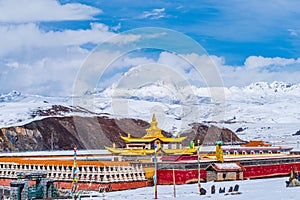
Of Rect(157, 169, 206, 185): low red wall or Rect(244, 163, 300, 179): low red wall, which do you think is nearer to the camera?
Rect(157, 169, 206, 185): low red wall

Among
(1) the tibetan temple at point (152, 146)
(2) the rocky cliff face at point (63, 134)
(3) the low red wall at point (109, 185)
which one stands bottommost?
(3) the low red wall at point (109, 185)

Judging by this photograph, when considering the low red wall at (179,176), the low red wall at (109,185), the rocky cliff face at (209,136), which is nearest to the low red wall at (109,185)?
the low red wall at (109,185)

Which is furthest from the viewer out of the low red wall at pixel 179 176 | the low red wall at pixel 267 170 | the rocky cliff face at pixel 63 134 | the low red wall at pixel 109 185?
the rocky cliff face at pixel 63 134

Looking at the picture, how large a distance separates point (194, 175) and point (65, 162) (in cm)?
987

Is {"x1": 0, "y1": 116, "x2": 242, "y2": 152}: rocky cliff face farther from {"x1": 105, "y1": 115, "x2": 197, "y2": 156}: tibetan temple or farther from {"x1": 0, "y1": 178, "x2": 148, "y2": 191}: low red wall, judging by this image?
{"x1": 0, "y1": 178, "x2": 148, "y2": 191}: low red wall

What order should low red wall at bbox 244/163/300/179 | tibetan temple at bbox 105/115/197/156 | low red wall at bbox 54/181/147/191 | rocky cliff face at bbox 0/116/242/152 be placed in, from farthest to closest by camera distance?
rocky cliff face at bbox 0/116/242/152 → tibetan temple at bbox 105/115/197/156 → low red wall at bbox 244/163/300/179 → low red wall at bbox 54/181/147/191

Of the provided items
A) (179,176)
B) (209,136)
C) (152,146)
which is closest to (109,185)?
(179,176)

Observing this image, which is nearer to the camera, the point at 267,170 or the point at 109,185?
the point at 109,185

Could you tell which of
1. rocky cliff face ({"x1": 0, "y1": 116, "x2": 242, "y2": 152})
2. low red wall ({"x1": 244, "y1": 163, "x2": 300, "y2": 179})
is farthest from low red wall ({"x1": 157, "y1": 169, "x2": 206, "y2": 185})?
rocky cliff face ({"x1": 0, "y1": 116, "x2": 242, "y2": 152})

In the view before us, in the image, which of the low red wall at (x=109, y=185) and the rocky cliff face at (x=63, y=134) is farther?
the rocky cliff face at (x=63, y=134)

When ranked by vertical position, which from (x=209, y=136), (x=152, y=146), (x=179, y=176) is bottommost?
(x=179, y=176)

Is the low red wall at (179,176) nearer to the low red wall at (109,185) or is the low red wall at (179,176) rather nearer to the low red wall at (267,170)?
the low red wall at (109,185)

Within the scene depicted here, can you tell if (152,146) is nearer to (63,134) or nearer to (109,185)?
(109,185)

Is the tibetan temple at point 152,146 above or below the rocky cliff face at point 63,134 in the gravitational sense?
below
